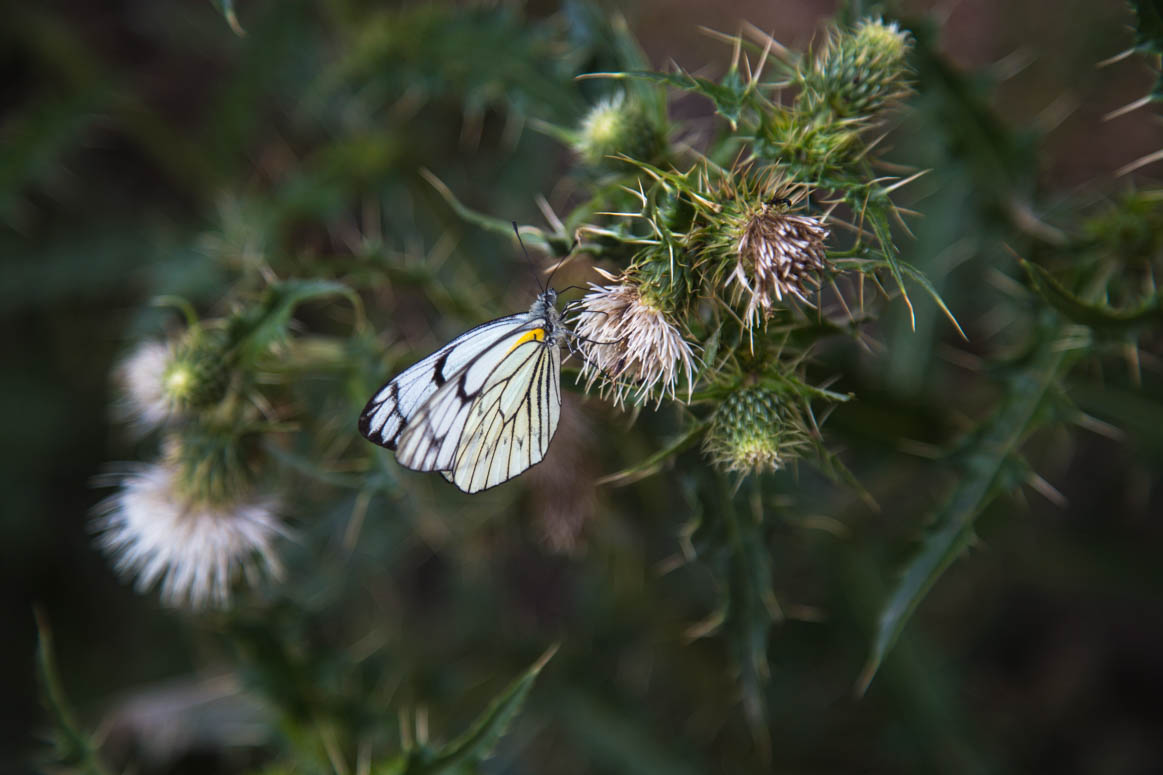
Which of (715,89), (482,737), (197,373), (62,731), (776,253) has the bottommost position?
(62,731)

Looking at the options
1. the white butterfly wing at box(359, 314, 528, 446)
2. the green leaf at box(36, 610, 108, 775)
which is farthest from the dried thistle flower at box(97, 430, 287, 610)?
the white butterfly wing at box(359, 314, 528, 446)

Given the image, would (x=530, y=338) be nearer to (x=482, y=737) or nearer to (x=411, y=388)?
(x=411, y=388)

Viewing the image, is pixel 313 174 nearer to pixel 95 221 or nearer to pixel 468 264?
pixel 468 264

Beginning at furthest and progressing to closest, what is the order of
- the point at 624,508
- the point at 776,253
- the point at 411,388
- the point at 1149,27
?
the point at 624,508 < the point at 1149,27 < the point at 411,388 < the point at 776,253

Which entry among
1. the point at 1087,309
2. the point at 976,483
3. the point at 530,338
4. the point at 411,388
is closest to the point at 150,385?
the point at 411,388

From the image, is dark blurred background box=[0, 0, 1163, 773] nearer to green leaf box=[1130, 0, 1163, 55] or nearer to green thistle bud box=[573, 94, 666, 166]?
green leaf box=[1130, 0, 1163, 55]
